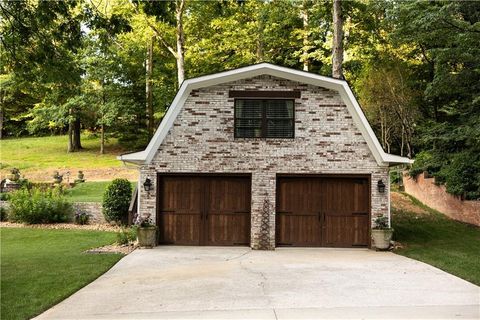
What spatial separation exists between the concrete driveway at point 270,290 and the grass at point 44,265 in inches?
13.2

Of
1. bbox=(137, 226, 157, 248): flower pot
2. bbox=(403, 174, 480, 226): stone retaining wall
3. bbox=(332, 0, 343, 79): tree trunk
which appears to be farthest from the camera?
bbox=(332, 0, 343, 79): tree trunk

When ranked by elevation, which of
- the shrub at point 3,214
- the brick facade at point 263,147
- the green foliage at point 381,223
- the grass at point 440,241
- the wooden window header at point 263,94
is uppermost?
the wooden window header at point 263,94

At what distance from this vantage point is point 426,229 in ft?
53.3

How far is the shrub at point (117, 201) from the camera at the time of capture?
54.9ft

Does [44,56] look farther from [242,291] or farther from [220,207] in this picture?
[242,291]

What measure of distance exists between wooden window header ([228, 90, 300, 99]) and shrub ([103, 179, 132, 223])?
6.11m

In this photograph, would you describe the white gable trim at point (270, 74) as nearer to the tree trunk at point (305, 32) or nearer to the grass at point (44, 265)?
the grass at point (44, 265)

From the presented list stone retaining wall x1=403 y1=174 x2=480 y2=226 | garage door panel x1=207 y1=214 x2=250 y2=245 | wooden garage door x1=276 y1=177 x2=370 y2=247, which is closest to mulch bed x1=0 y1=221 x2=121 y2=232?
garage door panel x1=207 y1=214 x2=250 y2=245

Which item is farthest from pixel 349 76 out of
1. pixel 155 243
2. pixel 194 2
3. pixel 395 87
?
pixel 155 243

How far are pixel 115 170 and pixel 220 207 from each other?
1623cm

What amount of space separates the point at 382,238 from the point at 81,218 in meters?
11.0

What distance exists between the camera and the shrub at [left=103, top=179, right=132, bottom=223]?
1673 cm

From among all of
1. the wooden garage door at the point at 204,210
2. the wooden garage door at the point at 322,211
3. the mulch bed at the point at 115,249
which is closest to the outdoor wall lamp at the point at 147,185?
the wooden garage door at the point at 204,210

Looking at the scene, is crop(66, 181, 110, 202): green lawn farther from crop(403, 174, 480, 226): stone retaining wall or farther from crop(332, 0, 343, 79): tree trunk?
crop(403, 174, 480, 226): stone retaining wall
